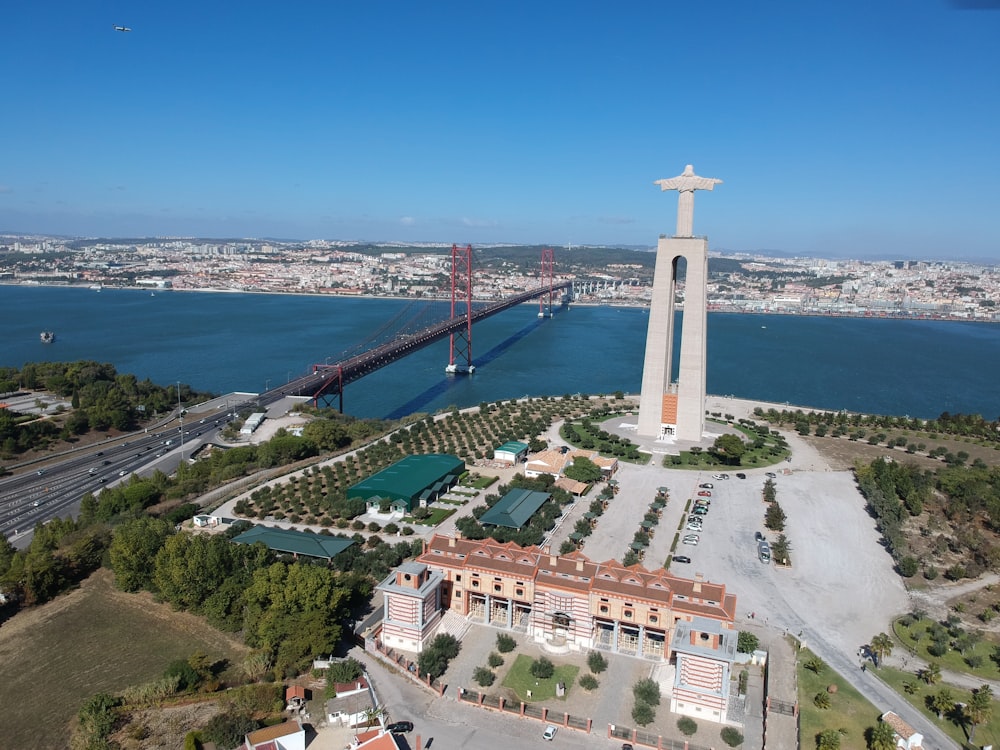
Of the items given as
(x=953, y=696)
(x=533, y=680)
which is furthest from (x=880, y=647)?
(x=533, y=680)

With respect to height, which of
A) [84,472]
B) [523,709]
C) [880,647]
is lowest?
[84,472]

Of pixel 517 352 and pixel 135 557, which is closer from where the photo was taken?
pixel 135 557

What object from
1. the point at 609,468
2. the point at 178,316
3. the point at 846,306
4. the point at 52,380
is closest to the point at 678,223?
the point at 609,468

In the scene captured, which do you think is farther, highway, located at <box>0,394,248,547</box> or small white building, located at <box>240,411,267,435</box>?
small white building, located at <box>240,411,267,435</box>

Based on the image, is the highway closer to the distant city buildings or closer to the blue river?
the blue river

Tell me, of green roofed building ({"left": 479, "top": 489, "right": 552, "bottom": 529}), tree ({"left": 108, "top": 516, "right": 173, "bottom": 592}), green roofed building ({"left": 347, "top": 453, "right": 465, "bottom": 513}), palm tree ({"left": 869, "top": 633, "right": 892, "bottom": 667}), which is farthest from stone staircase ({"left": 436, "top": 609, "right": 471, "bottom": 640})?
palm tree ({"left": 869, "top": 633, "right": 892, "bottom": 667})

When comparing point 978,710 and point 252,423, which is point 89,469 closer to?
point 252,423

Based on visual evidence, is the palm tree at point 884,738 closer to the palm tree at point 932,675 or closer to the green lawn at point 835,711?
the green lawn at point 835,711
